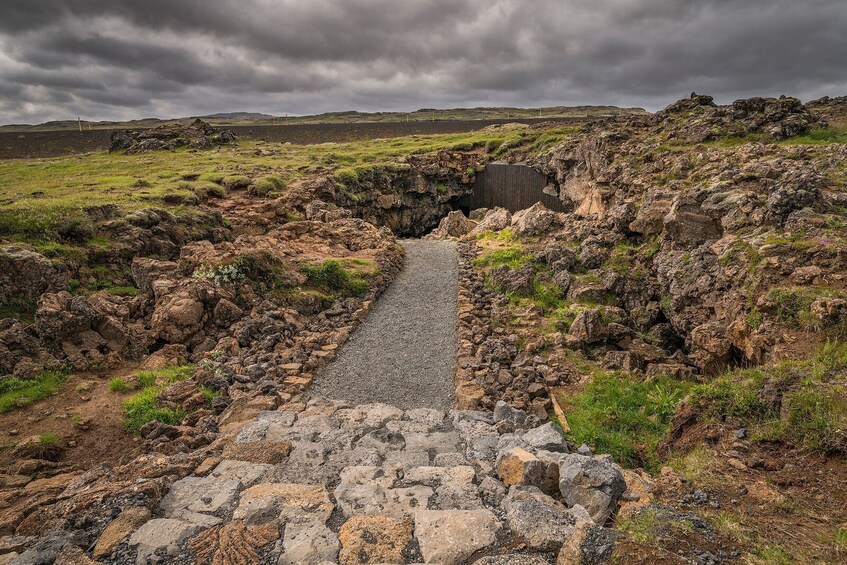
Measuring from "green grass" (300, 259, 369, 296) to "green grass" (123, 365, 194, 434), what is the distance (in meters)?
7.28

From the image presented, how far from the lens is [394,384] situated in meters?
12.1

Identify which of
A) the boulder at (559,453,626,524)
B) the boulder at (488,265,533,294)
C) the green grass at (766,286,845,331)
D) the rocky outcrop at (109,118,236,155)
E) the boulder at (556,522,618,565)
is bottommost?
the boulder at (488,265,533,294)

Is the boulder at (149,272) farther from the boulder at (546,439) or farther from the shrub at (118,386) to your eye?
the boulder at (546,439)

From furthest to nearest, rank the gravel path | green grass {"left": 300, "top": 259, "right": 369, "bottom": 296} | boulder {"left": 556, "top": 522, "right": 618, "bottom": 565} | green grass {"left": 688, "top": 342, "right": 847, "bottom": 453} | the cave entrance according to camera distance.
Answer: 1. the cave entrance
2. green grass {"left": 300, "top": 259, "right": 369, "bottom": 296}
3. the gravel path
4. green grass {"left": 688, "top": 342, "right": 847, "bottom": 453}
5. boulder {"left": 556, "top": 522, "right": 618, "bottom": 565}

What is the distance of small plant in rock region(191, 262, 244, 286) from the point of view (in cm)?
1494

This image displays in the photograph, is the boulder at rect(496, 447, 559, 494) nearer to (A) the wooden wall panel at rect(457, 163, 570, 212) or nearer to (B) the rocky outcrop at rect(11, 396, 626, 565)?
(B) the rocky outcrop at rect(11, 396, 626, 565)

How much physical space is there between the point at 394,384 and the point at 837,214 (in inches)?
503

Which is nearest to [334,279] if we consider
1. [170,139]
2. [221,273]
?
[221,273]

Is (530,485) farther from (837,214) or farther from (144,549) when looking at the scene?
(837,214)

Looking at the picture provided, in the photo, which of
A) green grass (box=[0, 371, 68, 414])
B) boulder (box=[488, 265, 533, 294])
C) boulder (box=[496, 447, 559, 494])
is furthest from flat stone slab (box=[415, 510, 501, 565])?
boulder (box=[488, 265, 533, 294])

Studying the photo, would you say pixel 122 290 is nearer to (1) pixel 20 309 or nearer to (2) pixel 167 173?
(1) pixel 20 309

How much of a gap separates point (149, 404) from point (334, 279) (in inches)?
361

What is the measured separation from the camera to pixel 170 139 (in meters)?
43.4

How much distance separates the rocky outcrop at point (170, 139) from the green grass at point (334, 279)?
104ft
